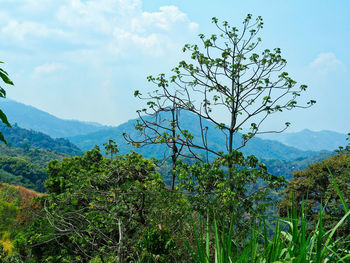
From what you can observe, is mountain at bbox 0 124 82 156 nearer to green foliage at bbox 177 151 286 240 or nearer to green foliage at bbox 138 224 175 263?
green foliage at bbox 177 151 286 240

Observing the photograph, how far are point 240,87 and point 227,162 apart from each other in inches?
60.2

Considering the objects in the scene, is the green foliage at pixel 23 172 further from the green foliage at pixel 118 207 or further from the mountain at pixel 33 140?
the mountain at pixel 33 140

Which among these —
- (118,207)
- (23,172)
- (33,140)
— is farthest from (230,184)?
(33,140)

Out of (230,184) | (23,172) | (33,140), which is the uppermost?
(230,184)

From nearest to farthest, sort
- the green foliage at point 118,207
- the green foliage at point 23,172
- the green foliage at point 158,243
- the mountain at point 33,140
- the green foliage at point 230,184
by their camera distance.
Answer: the green foliage at point 158,243
the green foliage at point 230,184
the green foliage at point 118,207
the green foliage at point 23,172
the mountain at point 33,140

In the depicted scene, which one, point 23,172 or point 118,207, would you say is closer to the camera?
point 118,207

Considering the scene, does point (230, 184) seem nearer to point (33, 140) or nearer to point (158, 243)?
point (158, 243)

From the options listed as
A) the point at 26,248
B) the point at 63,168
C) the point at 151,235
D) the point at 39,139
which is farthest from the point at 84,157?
the point at 39,139

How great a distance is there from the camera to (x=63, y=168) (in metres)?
9.59

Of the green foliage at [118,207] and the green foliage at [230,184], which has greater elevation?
the green foliage at [230,184]

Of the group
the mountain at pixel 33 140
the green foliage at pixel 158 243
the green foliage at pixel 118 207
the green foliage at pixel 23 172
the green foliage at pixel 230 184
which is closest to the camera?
the green foliage at pixel 158 243

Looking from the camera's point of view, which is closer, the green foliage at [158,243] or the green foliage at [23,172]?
the green foliage at [158,243]

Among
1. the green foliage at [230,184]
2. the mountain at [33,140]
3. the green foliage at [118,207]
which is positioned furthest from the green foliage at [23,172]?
the mountain at [33,140]

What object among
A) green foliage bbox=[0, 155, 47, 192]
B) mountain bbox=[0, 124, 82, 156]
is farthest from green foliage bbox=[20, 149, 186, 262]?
mountain bbox=[0, 124, 82, 156]
